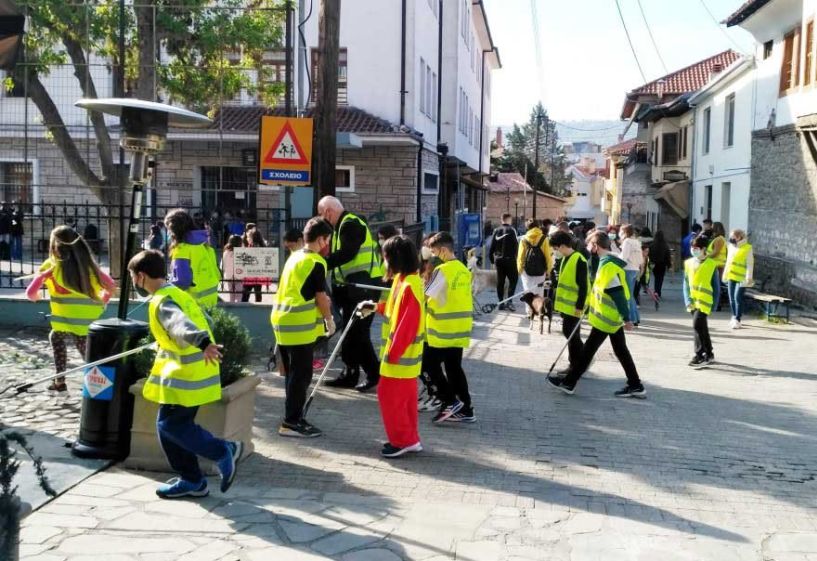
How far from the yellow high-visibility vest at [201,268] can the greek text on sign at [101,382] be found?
89.8 inches

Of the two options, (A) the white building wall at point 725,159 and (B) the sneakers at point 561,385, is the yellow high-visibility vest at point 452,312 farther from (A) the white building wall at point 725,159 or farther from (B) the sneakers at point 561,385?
(A) the white building wall at point 725,159

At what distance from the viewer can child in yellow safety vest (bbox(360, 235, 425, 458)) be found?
254 inches

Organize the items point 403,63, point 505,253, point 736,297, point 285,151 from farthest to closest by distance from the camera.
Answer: point 403,63 → point 505,253 → point 736,297 → point 285,151

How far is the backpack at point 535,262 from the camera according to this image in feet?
45.2

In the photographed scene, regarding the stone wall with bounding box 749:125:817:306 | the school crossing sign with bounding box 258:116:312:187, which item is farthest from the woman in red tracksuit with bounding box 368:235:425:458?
Result: the stone wall with bounding box 749:125:817:306

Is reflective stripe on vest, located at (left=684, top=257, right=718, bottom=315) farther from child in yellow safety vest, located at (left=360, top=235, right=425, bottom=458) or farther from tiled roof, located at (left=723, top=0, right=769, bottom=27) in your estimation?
tiled roof, located at (left=723, top=0, right=769, bottom=27)

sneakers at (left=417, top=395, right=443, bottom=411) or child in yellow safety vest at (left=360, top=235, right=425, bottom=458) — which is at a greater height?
child in yellow safety vest at (left=360, top=235, right=425, bottom=458)

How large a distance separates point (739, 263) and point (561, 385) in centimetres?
637

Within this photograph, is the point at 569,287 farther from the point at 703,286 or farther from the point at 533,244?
the point at 533,244

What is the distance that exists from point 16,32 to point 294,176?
510cm

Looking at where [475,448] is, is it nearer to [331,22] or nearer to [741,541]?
[741,541]

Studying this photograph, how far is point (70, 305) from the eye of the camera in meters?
8.09

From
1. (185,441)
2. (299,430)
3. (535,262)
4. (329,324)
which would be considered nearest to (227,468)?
(185,441)

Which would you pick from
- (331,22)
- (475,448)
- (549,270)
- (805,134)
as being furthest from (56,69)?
(805,134)
